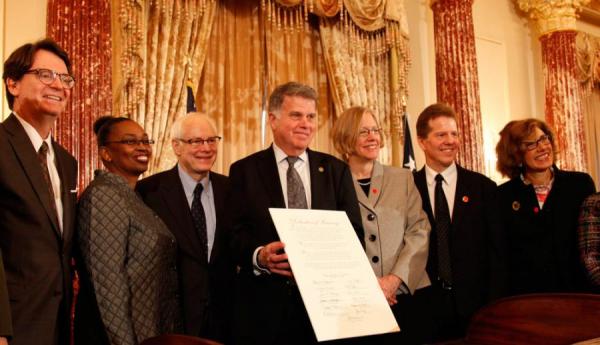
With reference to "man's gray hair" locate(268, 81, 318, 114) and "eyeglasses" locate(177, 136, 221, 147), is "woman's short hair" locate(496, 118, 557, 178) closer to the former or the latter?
"man's gray hair" locate(268, 81, 318, 114)

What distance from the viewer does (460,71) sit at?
6.31 m

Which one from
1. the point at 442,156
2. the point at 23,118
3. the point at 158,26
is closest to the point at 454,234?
the point at 442,156

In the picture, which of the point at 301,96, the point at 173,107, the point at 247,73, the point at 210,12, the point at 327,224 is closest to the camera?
the point at 327,224

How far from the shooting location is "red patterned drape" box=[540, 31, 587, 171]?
7715 mm

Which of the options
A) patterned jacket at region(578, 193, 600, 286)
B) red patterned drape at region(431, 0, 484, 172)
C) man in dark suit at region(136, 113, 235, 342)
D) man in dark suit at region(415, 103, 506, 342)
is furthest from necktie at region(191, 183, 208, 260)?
red patterned drape at region(431, 0, 484, 172)

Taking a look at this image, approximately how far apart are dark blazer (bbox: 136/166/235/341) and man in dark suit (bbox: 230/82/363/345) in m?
0.36

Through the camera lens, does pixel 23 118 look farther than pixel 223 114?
No

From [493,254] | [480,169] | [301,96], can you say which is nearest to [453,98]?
[480,169]

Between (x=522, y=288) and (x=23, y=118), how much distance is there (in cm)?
255

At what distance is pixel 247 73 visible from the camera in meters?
5.86

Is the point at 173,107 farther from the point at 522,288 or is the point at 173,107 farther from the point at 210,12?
the point at 522,288

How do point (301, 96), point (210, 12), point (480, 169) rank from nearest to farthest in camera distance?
point (301, 96) → point (210, 12) → point (480, 169)

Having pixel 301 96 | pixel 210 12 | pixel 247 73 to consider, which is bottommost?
pixel 301 96

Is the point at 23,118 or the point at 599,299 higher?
the point at 23,118
